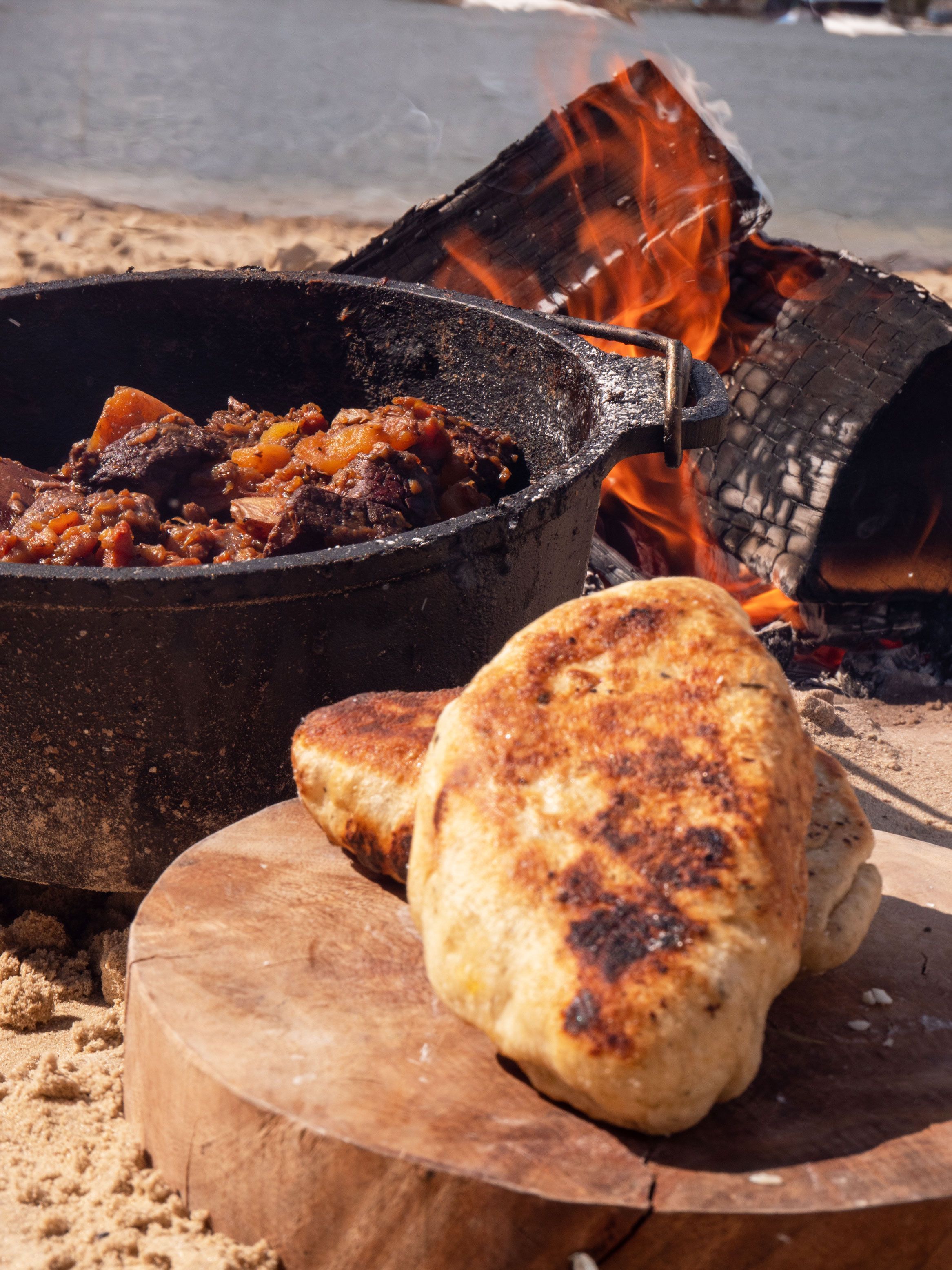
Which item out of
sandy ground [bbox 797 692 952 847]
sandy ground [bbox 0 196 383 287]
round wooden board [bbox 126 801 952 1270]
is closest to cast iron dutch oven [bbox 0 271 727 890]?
round wooden board [bbox 126 801 952 1270]

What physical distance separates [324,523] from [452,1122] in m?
1.75

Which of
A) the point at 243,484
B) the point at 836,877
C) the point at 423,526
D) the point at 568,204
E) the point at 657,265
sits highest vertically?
the point at 568,204

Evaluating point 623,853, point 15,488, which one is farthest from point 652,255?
point 623,853

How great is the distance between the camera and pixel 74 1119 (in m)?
1.97

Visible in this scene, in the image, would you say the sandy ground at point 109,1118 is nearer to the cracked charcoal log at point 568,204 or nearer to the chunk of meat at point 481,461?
the chunk of meat at point 481,461

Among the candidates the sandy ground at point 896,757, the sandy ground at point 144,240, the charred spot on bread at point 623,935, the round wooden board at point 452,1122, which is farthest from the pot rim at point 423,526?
the sandy ground at point 144,240

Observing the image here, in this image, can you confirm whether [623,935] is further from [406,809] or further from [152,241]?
[152,241]

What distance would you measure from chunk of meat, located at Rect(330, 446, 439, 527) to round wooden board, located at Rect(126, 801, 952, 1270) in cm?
151

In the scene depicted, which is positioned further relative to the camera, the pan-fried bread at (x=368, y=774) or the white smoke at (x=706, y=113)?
the white smoke at (x=706, y=113)

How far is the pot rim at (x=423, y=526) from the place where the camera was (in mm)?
2211

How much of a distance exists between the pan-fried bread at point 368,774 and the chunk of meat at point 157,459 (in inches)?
61.7

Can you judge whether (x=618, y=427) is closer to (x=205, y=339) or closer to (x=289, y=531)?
(x=289, y=531)

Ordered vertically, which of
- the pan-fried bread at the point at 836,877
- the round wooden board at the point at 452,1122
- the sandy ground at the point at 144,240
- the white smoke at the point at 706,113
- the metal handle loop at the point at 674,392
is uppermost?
the white smoke at the point at 706,113

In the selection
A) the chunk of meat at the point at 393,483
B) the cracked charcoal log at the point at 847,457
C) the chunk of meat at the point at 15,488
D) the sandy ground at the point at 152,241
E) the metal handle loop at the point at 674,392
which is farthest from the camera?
the sandy ground at the point at 152,241
